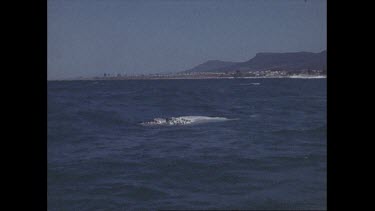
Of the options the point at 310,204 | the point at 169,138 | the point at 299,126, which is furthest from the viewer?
the point at 299,126

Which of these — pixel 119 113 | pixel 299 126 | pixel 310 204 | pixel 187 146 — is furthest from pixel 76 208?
pixel 119 113
